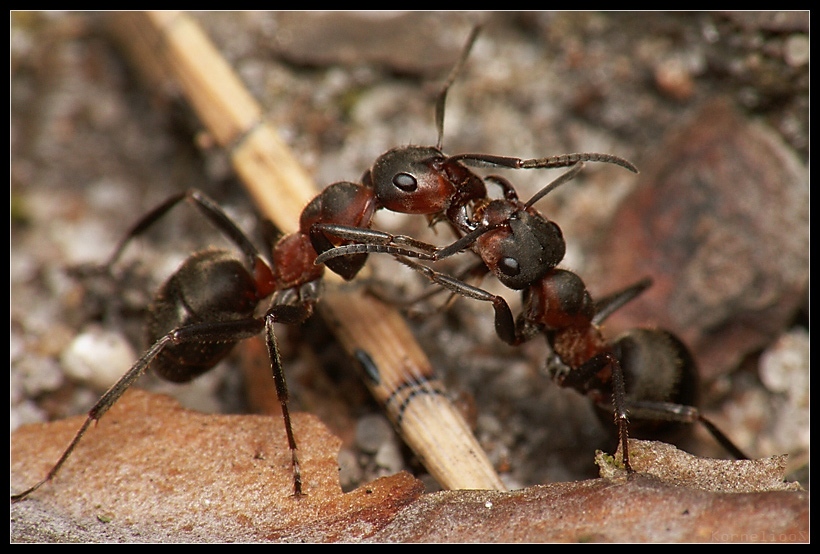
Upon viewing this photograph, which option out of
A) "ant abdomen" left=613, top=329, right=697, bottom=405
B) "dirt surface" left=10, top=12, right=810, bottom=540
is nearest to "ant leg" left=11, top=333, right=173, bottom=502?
"dirt surface" left=10, top=12, right=810, bottom=540

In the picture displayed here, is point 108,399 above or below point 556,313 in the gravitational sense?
above

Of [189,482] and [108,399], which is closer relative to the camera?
[189,482]

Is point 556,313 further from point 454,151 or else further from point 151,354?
point 151,354

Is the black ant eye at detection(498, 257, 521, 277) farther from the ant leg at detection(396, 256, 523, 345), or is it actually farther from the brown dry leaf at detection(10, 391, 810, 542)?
the brown dry leaf at detection(10, 391, 810, 542)

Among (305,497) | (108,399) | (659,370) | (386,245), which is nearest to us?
(305,497)

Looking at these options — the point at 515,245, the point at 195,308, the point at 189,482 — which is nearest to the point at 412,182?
the point at 515,245
